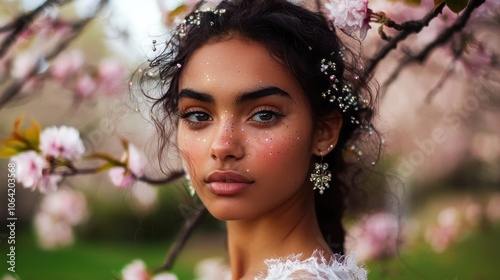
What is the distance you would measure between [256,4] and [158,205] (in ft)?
10.5

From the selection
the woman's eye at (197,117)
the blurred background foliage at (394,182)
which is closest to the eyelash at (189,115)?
the woman's eye at (197,117)

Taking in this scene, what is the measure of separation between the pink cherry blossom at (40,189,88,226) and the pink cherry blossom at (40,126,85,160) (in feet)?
6.31

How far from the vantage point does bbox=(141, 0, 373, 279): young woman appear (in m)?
1.46

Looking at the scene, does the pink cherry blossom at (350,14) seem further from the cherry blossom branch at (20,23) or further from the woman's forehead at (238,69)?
the cherry blossom branch at (20,23)

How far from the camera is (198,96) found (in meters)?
1.50

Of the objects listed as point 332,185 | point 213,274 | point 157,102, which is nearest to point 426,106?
point 213,274

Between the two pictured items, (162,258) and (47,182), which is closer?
(47,182)

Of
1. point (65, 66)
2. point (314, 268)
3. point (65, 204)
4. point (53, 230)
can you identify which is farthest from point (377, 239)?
point (53, 230)

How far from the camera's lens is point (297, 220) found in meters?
1.58

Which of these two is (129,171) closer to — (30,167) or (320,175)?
(30,167)

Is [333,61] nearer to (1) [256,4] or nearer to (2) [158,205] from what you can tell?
(1) [256,4]

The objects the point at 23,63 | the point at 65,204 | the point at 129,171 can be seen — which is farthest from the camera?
the point at 65,204

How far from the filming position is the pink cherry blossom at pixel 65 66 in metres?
3.29

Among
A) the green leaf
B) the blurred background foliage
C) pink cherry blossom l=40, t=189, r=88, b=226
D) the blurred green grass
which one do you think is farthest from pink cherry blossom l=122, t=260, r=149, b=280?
pink cherry blossom l=40, t=189, r=88, b=226
